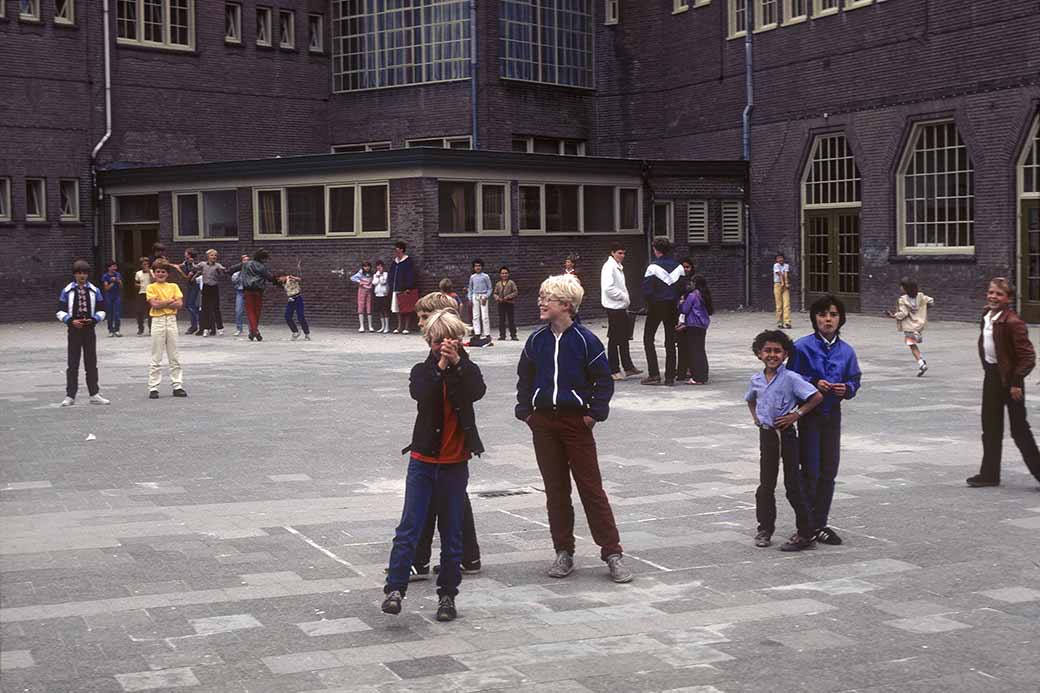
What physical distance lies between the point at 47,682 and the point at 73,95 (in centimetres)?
3350

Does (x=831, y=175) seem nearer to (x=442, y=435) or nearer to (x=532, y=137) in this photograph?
(x=532, y=137)

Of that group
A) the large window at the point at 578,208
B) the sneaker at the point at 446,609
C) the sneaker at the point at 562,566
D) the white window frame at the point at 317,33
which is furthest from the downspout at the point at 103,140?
the sneaker at the point at 446,609

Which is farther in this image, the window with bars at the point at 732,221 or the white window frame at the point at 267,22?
the white window frame at the point at 267,22

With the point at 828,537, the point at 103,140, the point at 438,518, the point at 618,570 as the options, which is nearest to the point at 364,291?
the point at 103,140

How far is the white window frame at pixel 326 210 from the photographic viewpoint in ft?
103

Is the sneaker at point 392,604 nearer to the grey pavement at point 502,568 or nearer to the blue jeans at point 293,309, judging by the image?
the grey pavement at point 502,568

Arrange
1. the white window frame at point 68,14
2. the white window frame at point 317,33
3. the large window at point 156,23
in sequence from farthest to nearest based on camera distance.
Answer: the white window frame at point 317,33, the large window at point 156,23, the white window frame at point 68,14

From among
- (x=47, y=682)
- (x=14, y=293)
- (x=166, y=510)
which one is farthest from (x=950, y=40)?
(x=47, y=682)

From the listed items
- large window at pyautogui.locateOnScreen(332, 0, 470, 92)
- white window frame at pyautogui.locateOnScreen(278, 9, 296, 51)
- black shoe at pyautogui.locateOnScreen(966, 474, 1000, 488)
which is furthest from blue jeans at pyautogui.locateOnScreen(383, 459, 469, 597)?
white window frame at pyautogui.locateOnScreen(278, 9, 296, 51)

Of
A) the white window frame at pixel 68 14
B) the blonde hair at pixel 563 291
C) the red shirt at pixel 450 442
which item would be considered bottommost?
the red shirt at pixel 450 442

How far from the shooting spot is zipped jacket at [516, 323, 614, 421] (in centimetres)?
794

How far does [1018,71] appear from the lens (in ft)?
96.1

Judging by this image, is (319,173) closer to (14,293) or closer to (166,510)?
(14,293)

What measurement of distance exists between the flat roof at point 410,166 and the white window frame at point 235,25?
455 cm
